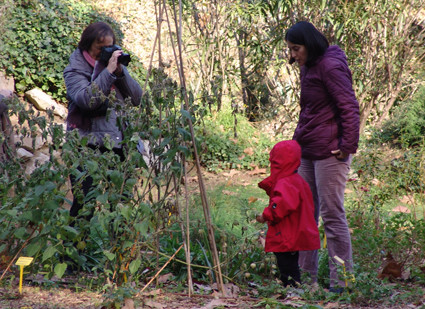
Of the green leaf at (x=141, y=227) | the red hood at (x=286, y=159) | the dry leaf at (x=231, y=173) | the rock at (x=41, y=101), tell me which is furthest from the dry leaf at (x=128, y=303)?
the rock at (x=41, y=101)

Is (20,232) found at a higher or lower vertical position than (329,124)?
lower

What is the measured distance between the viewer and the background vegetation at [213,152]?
9.68 feet

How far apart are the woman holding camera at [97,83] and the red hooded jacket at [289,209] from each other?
1.04m

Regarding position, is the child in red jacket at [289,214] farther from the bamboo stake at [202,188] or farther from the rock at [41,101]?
the rock at [41,101]

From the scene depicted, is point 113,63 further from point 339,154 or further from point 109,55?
point 339,154

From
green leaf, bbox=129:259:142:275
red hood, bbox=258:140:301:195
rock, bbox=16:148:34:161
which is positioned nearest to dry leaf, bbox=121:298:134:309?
green leaf, bbox=129:259:142:275

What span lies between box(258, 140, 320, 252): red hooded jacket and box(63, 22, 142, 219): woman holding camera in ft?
3.42

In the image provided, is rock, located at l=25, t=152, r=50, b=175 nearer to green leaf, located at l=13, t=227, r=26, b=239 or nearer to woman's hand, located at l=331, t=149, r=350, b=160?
green leaf, located at l=13, t=227, r=26, b=239

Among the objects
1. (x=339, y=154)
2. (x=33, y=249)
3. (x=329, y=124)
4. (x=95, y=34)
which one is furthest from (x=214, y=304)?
(x=95, y=34)

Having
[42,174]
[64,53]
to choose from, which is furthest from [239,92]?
[42,174]

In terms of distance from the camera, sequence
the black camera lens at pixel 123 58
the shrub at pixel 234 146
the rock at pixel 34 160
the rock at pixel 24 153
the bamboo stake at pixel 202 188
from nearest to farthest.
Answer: the bamboo stake at pixel 202 188
the black camera lens at pixel 123 58
the rock at pixel 24 153
the rock at pixel 34 160
the shrub at pixel 234 146

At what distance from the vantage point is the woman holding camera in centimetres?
359

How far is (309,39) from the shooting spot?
11.5 feet

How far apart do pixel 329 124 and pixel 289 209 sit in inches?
24.4
